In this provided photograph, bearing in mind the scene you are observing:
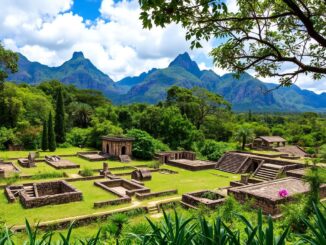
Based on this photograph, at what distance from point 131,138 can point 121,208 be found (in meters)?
17.3

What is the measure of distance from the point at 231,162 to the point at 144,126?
1519cm

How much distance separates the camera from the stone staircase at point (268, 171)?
23844 mm

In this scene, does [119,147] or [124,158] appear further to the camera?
[119,147]

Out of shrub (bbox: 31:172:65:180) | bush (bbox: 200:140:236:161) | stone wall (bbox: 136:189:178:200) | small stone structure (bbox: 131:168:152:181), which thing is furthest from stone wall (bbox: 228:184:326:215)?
bush (bbox: 200:140:236:161)

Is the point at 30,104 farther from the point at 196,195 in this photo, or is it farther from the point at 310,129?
the point at 310,129

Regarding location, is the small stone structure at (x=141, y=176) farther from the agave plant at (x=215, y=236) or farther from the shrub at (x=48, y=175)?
the agave plant at (x=215, y=236)

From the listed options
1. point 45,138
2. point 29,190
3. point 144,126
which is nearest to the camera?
point 29,190

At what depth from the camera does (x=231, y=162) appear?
95.2 feet

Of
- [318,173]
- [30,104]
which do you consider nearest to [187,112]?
[30,104]

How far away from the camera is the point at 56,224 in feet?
41.2

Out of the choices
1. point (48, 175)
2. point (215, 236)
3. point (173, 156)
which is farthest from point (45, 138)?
point (215, 236)

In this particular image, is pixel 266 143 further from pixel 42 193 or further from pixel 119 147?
pixel 42 193

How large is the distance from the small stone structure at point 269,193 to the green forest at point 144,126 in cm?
1440

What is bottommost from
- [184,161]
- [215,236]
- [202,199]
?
[202,199]
